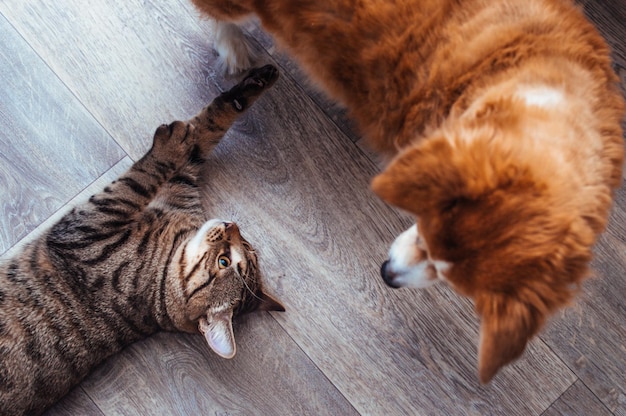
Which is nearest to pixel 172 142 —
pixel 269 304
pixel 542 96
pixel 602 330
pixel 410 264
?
pixel 269 304

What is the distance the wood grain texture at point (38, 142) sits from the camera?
205cm

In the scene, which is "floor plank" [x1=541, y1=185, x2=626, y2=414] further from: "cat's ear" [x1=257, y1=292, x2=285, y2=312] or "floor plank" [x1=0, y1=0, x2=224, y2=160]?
"floor plank" [x1=0, y1=0, x2=224, y2=160]

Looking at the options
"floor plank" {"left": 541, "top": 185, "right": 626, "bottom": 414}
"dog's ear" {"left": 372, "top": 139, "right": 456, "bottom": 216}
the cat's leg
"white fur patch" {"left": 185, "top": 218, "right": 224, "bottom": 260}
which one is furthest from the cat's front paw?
"floor plank" {"left": 541, "top": 185, "right": 626, "bottom": 414}

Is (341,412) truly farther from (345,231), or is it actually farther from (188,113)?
(188,113)

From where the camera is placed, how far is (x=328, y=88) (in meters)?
1.75

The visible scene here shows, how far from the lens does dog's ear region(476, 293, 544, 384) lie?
1094mm

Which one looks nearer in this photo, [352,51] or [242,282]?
[352,51]

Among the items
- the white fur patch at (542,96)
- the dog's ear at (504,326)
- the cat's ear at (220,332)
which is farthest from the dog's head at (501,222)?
the cat's ear at (220,332)

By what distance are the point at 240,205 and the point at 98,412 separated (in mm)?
902

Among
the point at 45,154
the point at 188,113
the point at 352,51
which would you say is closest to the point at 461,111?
the point at 352,51

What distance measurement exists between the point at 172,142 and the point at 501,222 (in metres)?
1.30

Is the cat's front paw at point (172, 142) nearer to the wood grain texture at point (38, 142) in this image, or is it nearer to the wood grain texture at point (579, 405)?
the wood grain texture at point (38, 142)

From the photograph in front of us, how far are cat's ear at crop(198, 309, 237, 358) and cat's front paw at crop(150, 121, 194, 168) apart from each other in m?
0.57

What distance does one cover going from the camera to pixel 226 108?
2.04 metres
